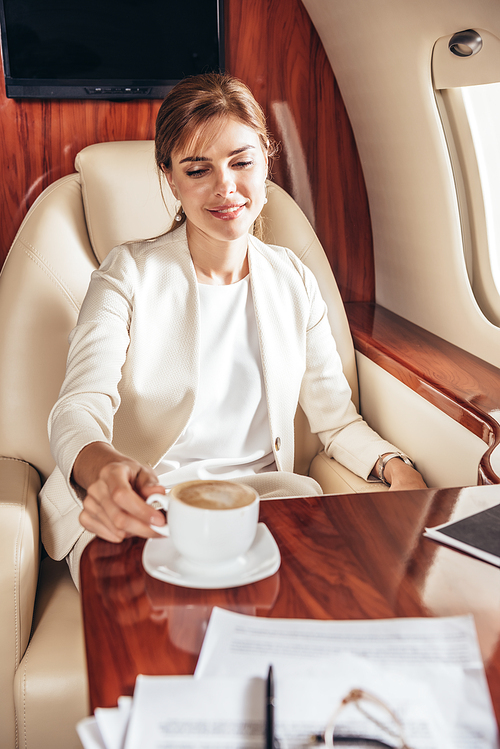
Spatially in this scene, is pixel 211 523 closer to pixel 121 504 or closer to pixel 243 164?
pixel 121 504

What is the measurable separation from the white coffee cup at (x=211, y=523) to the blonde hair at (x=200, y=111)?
761mm

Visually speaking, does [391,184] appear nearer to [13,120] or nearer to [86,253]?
[86,253]

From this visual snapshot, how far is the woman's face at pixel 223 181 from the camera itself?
119cm

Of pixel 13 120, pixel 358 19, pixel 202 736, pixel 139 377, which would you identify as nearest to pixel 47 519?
pixel 139 377

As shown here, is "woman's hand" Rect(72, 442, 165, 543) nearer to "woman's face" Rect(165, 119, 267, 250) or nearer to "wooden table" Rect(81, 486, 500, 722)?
"wooden table" Rect(81, 486, 500, 722)

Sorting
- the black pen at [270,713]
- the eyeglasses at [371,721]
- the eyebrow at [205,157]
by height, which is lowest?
the eyeglasses at [371,721]

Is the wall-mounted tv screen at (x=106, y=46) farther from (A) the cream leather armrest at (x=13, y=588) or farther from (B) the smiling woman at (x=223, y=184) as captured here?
(A) the cream leather armrest at (x=13, y=588)

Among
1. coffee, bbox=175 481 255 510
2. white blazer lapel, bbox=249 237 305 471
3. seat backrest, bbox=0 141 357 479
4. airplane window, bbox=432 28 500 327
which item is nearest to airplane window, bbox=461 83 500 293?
airplane window, bbox=432 28 500 327

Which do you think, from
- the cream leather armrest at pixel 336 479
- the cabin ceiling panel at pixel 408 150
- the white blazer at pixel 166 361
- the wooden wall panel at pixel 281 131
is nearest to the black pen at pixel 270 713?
the white blazer at pixel 166 361

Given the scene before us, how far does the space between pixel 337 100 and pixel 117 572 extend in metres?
1.59

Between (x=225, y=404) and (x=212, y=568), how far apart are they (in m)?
0.62

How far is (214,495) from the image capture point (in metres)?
0.66

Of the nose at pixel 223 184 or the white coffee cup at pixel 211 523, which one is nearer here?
the white coffee cup at pixel 211 523

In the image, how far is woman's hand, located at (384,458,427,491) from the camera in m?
1.18
